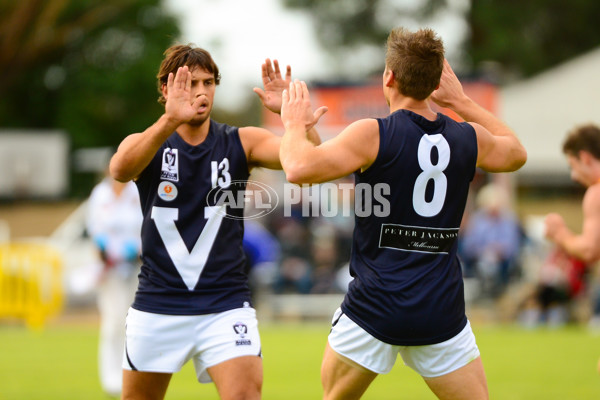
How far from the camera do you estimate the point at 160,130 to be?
4676mm

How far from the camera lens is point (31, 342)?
1461 cm

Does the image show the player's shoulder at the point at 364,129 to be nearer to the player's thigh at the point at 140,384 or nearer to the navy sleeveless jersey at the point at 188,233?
the navy sleeveless jersey at the point at 188,233

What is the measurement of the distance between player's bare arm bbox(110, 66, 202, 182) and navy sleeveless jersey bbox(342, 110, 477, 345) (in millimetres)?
964

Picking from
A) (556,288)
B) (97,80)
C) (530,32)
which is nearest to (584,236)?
(556,288)

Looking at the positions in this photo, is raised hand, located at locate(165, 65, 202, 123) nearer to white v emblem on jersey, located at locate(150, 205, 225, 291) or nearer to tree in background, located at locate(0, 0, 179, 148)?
white v emblem on jersey, located at locate(150, 205, 225, 291)

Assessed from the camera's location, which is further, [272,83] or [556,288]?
[556,288]

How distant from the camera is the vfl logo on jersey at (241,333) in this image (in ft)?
16.1

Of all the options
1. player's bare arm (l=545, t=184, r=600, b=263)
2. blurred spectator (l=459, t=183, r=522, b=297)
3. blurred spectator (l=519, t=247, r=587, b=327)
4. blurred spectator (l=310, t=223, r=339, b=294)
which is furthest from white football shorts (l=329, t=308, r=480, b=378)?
blurred spectator (l=310, t=223, r=339, b=294)

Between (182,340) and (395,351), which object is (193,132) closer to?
(182,340)

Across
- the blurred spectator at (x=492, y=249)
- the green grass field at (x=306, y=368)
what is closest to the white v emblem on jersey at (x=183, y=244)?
the green grass field at (x=306, y=368)

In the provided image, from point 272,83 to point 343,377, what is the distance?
5.60ft

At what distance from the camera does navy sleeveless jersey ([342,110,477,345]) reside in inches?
174

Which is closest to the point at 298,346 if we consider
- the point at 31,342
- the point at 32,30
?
the point at 31,342

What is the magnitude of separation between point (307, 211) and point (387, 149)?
14366 mm
